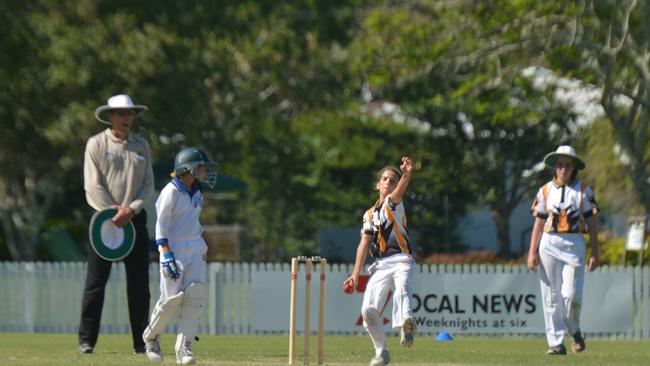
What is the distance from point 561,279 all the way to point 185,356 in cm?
418

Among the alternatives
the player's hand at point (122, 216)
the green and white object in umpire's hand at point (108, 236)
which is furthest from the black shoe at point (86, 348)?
the player's hand at point (122, 216)

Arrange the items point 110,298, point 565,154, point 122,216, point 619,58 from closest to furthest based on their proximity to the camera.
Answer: point 122,216 < point 565,154 < point 110,298 < point 619,58

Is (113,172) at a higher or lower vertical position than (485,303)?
higher

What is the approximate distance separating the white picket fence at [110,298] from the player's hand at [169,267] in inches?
370

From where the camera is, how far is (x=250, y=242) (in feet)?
147

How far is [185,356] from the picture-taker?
11.3 metres

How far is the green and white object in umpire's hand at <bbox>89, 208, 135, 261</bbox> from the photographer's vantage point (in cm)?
1259

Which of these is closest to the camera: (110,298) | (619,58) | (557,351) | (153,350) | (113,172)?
(153,350)

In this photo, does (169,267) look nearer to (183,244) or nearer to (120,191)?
(183,244)

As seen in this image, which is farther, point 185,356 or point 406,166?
point 185,356

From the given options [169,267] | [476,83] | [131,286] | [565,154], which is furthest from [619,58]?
[169,267]

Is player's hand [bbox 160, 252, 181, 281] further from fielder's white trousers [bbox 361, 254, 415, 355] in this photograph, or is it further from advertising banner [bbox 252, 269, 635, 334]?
advertising banner [bbox 252, 269, 635, 334]

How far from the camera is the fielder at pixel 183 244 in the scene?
11391mm

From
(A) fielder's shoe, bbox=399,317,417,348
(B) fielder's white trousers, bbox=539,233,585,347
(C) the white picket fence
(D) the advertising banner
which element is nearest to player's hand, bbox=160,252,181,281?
(A) fielder's shoe, bbox=399,317,417,348
